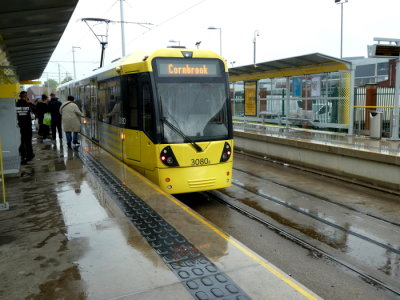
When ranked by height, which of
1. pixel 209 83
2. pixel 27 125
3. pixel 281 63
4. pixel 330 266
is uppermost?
pixel 281 63

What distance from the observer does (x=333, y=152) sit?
10.6m

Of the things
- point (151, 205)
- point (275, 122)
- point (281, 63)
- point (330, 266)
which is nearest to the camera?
point (330, 266)

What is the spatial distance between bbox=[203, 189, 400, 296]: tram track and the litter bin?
5838 mm

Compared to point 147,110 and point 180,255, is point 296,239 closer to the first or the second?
point 180,255

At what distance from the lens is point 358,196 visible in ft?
28.3

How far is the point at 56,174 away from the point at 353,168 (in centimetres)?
732

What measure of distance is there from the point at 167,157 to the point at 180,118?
788 millimetres

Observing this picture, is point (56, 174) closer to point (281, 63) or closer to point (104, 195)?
point (104, 195)

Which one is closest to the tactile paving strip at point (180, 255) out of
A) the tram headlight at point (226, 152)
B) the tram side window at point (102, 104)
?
the tram headlight at point (226, 152)

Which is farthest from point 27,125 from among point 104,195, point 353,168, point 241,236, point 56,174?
point 353,168

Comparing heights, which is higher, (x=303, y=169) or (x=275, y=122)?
(x=275, y=122)

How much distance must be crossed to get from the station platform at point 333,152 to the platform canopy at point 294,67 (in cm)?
211

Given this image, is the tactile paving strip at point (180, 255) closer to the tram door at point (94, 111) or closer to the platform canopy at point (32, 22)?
the platform canopy at point (32, 22)

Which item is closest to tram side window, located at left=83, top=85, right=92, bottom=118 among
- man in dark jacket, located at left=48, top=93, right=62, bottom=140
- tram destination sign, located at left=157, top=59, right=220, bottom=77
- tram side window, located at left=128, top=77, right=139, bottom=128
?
man in dark jacket, located at left=48, top=93, right=62, bottom=140
